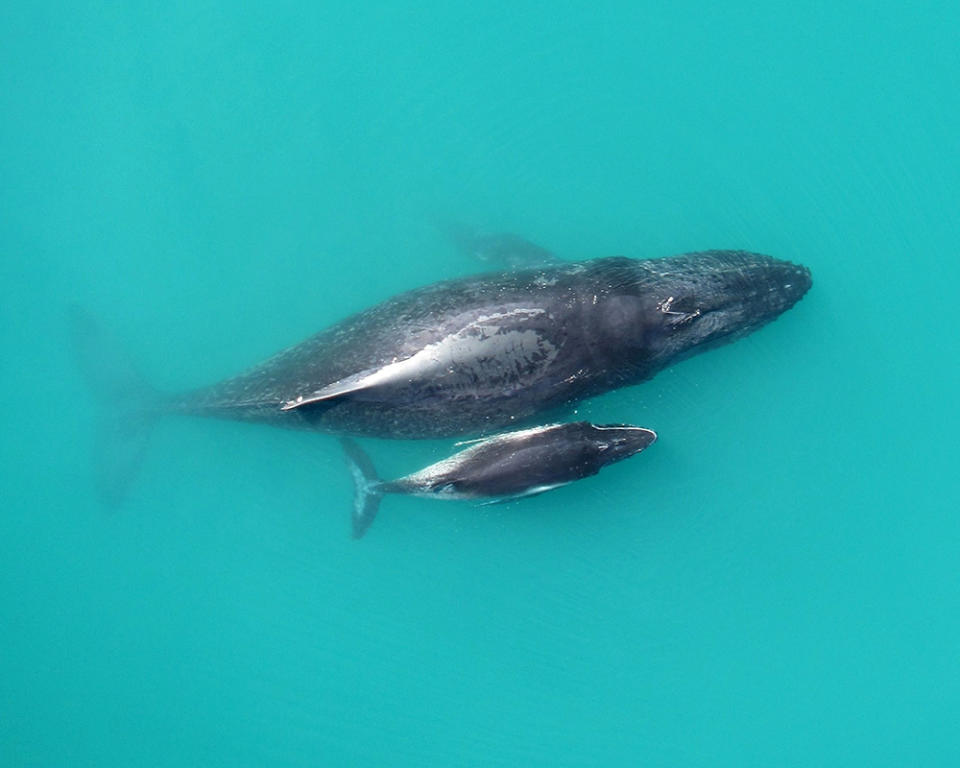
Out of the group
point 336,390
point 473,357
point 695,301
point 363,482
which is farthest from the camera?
point 363,482

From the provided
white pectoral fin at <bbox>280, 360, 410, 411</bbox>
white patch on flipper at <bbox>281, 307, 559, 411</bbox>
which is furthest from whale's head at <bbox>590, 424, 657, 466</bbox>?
white pectoral fin at <bbox>280, 360, 410, 411</bbox>

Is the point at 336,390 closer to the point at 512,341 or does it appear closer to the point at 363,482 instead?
the point at 363,482

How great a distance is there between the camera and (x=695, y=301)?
8727 millimetres

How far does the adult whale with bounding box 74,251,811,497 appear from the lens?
816cm

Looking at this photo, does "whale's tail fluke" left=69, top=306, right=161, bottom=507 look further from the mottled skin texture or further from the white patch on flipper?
the white patch on flipper

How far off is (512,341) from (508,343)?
2.0 inches

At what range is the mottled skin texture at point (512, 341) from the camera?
8164mm

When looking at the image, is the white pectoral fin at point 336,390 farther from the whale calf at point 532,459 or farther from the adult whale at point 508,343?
the whale calf at point 532,459

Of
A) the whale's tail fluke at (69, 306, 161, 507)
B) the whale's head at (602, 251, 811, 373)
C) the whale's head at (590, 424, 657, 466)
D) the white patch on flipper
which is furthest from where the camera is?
the whale's tail fluke at (69, 306, 161, 507)

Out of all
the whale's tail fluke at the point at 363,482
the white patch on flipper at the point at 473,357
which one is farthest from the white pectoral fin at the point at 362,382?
the whale's tail fluke at the point at 363,482

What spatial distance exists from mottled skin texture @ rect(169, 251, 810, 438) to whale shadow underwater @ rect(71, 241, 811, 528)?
15mm

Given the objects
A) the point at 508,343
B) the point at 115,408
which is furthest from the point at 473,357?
the point at 115,408

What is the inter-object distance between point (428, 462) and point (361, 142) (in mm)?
4752

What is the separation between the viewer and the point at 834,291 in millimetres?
9875
